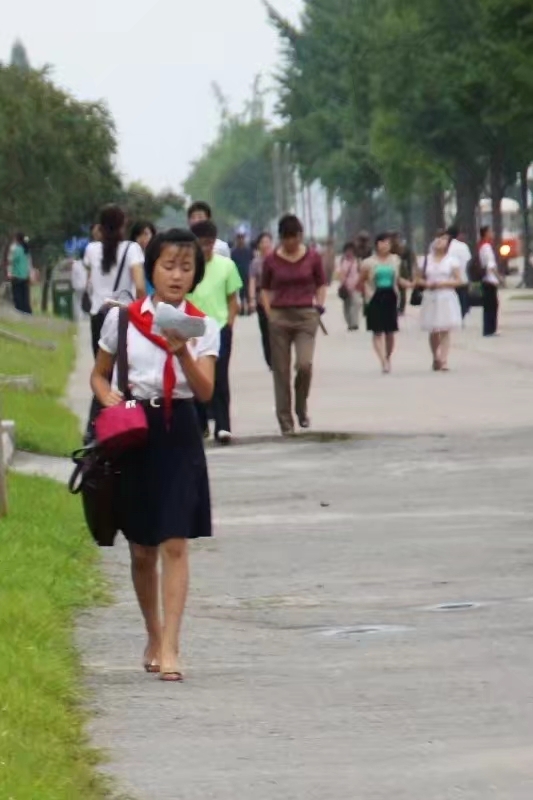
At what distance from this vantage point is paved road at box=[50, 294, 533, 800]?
7.46 m

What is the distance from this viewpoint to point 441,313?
29578mm

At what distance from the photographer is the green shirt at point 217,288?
18.5 m

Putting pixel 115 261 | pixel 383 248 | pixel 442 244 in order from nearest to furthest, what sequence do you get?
pixel 115 261 → pixel 442 244 → pixel 383 248

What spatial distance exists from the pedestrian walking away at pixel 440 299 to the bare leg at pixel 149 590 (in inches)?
Result: 797

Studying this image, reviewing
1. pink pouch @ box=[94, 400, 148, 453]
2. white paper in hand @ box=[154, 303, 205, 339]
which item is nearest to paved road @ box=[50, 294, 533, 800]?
pink pouch @ box=[94, 400, 148, 453]

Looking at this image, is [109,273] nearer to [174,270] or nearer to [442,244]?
[174,270]

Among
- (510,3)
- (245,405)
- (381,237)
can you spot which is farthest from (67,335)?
(245,405)

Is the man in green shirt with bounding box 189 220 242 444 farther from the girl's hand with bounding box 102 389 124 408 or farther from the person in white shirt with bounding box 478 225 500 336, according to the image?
the person in white shirt with bounding box 478 225 500 336

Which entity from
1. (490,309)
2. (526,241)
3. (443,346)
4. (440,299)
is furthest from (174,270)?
(526,241)

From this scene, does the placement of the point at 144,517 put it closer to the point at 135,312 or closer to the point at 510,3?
the point at 135,312

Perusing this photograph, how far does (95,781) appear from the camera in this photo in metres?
7.20

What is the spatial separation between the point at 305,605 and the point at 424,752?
11.6ft

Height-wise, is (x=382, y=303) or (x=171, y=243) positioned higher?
(x=171, y=243)

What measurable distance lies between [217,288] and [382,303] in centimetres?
1112
